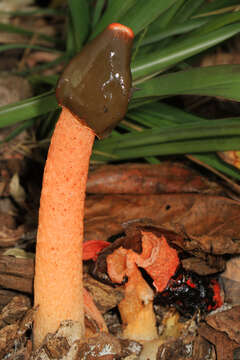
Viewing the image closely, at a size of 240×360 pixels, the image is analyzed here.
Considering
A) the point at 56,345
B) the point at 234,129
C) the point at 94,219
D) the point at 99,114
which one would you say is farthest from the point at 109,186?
the point at 99,114

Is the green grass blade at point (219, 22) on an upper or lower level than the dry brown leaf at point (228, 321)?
upper

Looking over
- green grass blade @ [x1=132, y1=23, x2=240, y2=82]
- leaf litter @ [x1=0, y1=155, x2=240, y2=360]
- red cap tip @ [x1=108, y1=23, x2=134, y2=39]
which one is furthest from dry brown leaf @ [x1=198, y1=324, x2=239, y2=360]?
red cap tip @ [x1=108, y1=23, x2=134, y2=39]

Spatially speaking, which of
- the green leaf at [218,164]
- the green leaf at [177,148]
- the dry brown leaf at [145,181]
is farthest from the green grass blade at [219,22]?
the dry brown leaf at [145,181]

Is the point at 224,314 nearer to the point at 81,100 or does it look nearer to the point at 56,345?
the point at 56,345

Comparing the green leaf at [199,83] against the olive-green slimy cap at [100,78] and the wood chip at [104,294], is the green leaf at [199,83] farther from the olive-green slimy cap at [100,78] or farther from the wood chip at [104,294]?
the wood chip at [104,294]

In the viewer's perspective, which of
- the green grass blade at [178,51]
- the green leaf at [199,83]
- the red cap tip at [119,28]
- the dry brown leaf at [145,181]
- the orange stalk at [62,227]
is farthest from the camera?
the dry brown leaf at [145,181]

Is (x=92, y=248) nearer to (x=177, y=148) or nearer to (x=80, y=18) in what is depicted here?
(x=177, y=148)

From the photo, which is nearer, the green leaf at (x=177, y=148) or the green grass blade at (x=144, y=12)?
the green grass blade at (x=144, y=12)
